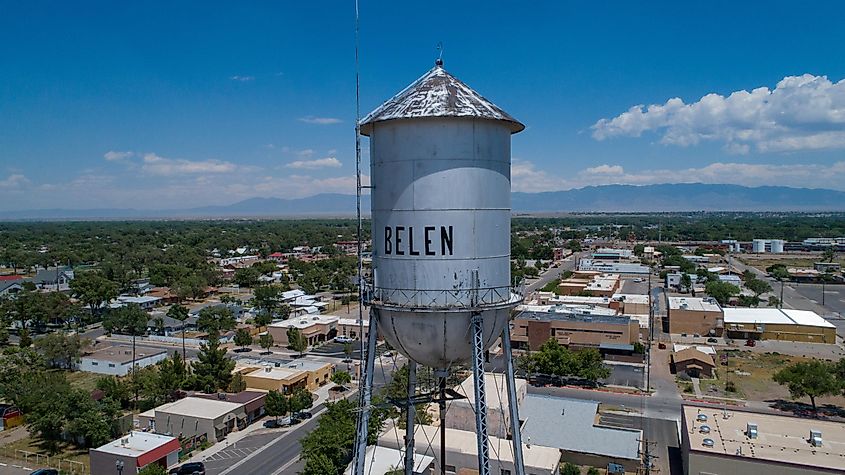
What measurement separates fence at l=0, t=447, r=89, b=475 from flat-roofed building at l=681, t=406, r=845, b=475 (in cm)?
2589

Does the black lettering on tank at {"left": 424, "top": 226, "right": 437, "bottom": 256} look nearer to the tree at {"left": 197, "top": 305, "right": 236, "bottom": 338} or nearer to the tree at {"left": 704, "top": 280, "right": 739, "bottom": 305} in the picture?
the tree at {"left": 197, "top": 305, "right": 236, "bottom": 338}

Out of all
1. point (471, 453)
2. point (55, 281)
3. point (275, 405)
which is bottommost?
point (275, 405)

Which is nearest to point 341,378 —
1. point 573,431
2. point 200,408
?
point 200,408

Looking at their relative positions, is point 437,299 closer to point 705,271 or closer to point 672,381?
point 672,381

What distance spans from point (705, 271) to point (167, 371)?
70.9 m

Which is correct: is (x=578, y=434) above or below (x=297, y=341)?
below

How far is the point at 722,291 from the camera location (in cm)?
6644

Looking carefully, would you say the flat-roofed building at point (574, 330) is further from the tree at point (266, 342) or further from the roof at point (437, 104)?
the roof at point (437, 104)

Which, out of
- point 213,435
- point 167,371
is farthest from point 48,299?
point 213,435

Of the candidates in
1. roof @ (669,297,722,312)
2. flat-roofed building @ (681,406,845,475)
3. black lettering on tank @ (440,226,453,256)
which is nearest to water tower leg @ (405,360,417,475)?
black lettering on tank @ (440,226,453,256)

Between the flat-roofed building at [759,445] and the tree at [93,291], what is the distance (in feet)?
185

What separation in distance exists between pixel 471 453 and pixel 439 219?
655 inches

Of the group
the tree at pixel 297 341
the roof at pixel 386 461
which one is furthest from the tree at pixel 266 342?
the roof at pixel 386 461

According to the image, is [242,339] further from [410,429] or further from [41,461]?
[410,429]
